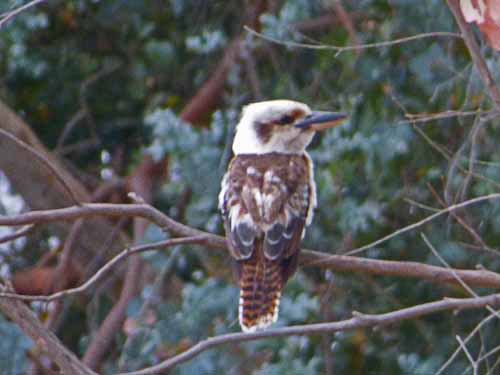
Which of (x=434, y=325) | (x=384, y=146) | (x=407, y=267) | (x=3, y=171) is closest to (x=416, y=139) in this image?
(x=384, y=146)

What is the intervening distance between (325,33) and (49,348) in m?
3.12

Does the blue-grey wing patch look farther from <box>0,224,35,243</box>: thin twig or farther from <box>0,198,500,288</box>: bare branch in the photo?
<box>0,224,35,243</box>: thin twig

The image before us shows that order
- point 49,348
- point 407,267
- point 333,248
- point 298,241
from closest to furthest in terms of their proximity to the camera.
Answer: point 49,348, point 407,267, point 298,241, point 333,248

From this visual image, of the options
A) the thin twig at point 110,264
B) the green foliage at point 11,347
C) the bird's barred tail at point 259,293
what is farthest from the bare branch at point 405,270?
the green foliage at point 11,347

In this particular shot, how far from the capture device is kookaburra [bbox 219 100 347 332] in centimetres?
432

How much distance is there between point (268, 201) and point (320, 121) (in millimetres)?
447

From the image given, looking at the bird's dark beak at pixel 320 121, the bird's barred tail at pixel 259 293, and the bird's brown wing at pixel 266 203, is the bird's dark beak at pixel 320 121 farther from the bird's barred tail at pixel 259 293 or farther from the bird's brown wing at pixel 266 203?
the bird's barred tail at pixel 259 293

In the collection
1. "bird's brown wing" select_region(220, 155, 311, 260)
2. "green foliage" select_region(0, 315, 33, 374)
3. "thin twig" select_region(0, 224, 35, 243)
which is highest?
"thin twig" select_region(0, 224, 35, 243)

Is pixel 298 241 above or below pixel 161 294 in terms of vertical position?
above

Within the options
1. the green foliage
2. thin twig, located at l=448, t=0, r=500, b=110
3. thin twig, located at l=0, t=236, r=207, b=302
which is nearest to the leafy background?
the green foliage

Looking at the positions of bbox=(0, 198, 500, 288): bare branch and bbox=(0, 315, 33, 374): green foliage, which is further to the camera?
bbox=(0, 315, 33, 374): green foliage

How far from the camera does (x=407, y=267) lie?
3.79 metres

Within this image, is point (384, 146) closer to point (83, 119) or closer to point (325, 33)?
point (325, 33)

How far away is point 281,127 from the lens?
482cm
